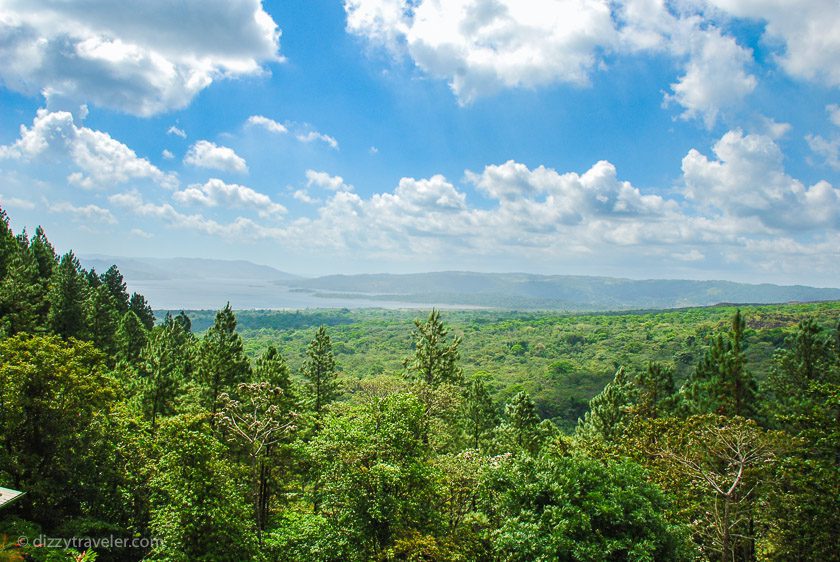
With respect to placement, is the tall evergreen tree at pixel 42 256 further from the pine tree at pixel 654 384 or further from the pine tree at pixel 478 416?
the pine tree at pixel 654 384

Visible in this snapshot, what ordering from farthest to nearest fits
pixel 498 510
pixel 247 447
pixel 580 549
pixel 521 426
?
pixel 521 426
pixel 247 447
pixel 498 510
pixel 580 549

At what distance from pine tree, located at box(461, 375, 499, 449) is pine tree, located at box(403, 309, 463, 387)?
203 cm

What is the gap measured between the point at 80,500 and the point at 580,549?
63.5 feet

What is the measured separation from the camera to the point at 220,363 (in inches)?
1107

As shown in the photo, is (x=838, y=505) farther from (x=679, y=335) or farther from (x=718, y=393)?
(x=679, y=335)

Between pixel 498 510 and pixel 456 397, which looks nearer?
pixel 498 510

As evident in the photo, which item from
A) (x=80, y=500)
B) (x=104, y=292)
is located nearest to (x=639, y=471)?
(x=80, y=500)

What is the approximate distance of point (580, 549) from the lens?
11289 millimetres

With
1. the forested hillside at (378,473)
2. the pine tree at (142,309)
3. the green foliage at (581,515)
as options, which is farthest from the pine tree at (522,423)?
the pine tree at (142,309)

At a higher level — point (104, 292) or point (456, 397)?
point (104, 292)

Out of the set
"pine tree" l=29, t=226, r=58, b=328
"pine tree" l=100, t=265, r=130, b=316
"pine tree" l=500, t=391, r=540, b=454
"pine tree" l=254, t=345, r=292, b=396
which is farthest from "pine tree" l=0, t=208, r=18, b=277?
"pine tree" l=500, t=391, r=540, b=454

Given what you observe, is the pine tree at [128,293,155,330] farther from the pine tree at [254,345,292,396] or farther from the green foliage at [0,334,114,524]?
the green foliage at [0,334,114,524]

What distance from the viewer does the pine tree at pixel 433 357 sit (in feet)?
119

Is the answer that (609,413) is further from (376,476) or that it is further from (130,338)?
(130,338)
